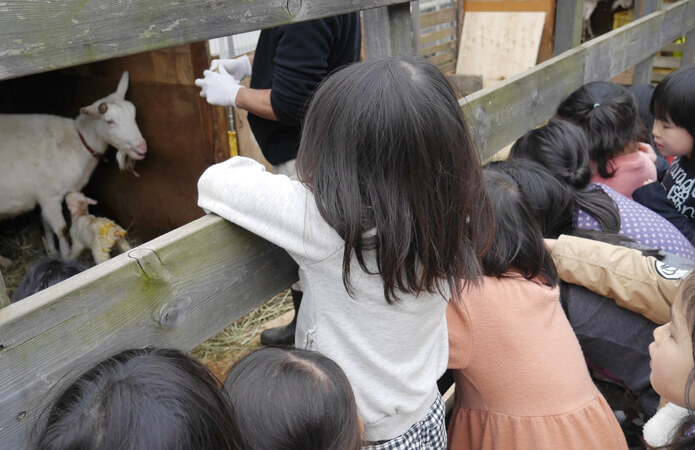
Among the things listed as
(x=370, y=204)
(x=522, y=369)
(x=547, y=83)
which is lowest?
(x=522, y=369)

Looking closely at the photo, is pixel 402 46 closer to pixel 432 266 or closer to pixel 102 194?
pixel 432 266

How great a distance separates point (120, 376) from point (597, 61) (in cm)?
314

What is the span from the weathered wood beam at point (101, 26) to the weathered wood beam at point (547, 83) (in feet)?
3.31

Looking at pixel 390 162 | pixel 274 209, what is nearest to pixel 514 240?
pixel 390 162

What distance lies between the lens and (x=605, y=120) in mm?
2793

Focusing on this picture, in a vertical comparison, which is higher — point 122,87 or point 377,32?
point 377,32

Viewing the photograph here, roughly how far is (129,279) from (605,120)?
2.44 m

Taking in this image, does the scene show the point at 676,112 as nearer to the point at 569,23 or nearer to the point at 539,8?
the point at 569,23

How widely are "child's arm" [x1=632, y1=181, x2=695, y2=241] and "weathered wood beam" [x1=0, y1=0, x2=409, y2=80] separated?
2.15 meters

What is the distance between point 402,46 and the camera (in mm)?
2072

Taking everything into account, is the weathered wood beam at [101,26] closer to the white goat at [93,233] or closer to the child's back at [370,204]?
the child's back at [370,204]

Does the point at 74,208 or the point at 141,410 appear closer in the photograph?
the point at 141,410

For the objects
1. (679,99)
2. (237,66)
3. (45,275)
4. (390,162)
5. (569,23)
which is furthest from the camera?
(569,23)

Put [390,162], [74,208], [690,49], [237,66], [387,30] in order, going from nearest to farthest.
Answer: [390,162] → [387,30] → [237,66] → [74,208] → [690,49]
